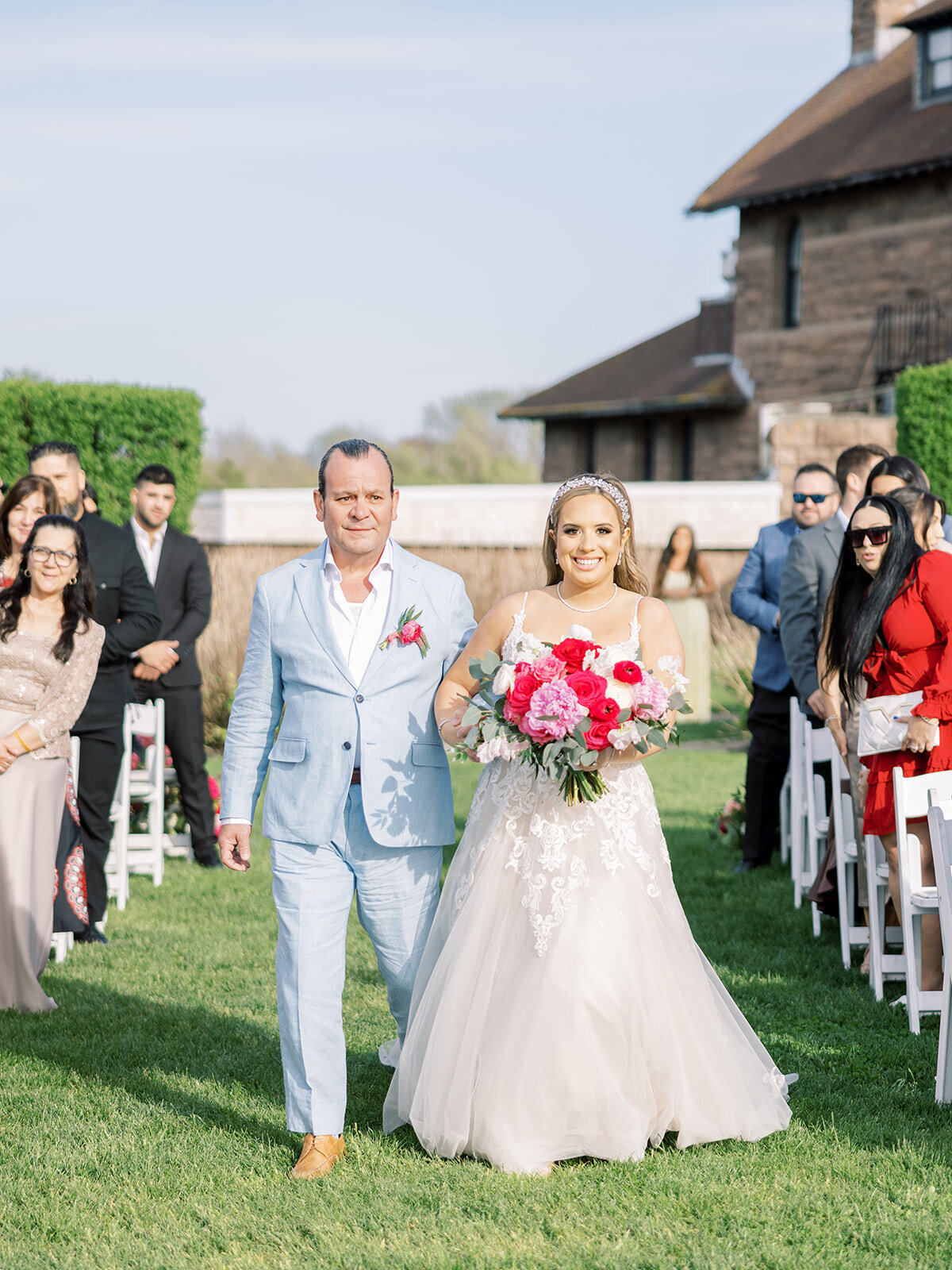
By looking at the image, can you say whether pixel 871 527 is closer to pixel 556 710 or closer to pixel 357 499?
pixel 556 710

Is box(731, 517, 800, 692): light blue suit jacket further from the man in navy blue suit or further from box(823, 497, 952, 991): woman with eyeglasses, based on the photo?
box(823, 497, 952, 991): woman with eyeglasses

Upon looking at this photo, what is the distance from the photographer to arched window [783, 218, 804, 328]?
29094 mm

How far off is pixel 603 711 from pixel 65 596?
11.5 ft

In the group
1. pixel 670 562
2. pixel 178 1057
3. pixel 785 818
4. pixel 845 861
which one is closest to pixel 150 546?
pixel 178 1057

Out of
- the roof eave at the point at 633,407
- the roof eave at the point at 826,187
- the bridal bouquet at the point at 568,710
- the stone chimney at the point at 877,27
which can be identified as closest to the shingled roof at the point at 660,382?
the roof eave at the point at 633,407

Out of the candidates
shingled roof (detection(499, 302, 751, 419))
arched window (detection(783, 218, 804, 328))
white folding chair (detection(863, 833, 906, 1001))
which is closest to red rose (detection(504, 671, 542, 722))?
white folding chair (detection(863, 833, 906, 1001))

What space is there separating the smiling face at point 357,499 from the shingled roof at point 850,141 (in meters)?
23.0

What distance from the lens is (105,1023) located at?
6.57 meters

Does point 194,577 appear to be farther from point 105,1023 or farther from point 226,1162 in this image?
point 226,1162

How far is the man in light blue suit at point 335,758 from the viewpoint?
461cm

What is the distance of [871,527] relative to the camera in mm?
6617

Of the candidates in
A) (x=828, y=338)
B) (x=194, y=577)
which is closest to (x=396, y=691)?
(x=194, y=577)

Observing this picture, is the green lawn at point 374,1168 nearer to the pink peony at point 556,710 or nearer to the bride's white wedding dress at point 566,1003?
the bride's white wedding dress at point 566,1003

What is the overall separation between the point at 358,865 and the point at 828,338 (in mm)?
25569
